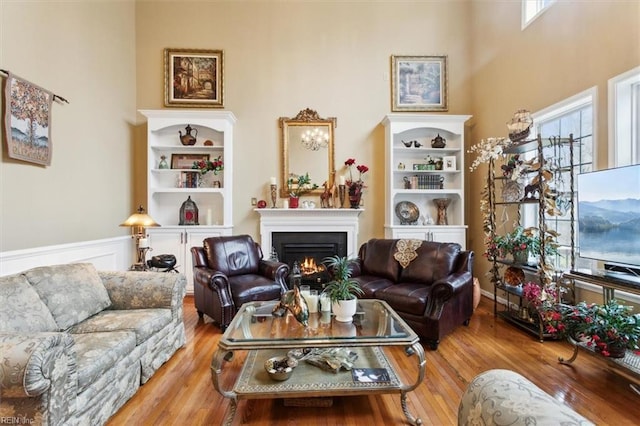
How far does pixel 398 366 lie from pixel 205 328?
2.07 metres

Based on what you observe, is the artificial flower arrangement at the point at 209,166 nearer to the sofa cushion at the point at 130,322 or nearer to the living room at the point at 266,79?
the living room at the point at 266,79

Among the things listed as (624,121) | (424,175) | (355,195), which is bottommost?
(355,195)

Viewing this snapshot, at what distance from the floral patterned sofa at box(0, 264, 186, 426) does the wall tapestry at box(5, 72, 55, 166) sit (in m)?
1.26

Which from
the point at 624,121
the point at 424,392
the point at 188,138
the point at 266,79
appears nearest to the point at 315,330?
the point at 424,392

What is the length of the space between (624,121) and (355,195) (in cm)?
303

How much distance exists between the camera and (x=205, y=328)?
3.39 metres

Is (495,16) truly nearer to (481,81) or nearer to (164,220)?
(481,81)

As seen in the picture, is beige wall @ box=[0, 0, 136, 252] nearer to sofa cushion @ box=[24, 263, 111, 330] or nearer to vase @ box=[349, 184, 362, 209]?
sofa cushion @ box=[24, 263, 111, 330]

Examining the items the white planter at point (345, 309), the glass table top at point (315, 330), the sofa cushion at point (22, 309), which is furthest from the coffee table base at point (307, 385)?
the sofa cushion at point (22, 309)

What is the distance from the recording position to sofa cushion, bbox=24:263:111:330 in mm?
2131

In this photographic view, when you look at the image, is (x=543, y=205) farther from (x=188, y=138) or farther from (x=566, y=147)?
(x=188, y=138)

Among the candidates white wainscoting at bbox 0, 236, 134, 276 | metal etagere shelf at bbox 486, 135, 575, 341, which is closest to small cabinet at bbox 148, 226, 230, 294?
white wainscoting at bbox 0, 236, 134, 276

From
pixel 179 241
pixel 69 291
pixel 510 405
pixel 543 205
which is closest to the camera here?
pixel 510 405

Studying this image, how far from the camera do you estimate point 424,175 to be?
4.88 metres
